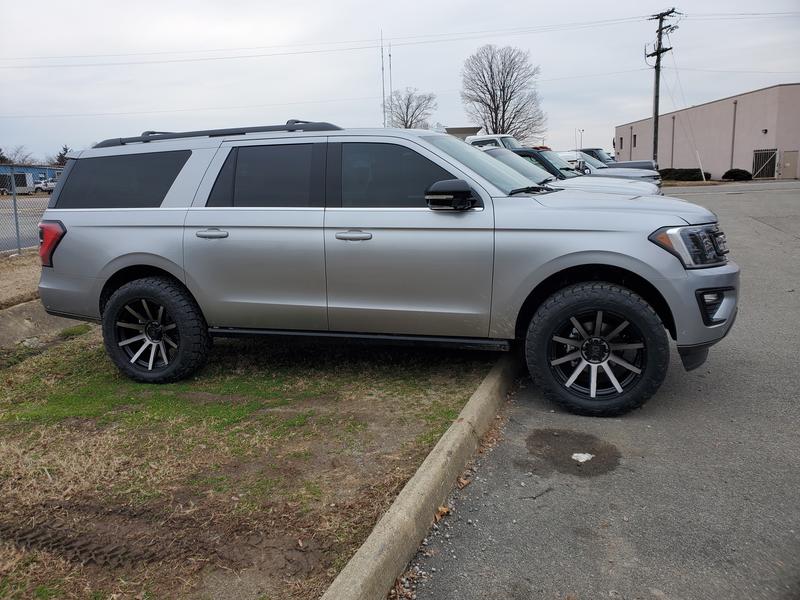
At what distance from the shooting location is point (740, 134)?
48.5 m

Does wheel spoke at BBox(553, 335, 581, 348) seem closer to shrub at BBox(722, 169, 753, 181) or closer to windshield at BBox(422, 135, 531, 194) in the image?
windshield at BBox(422, 135, 531, 194)

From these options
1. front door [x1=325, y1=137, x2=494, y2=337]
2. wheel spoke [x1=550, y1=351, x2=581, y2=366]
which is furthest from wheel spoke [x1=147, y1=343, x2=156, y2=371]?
wheel spoke [x1=550, y1=351, x2=581, y2=366]

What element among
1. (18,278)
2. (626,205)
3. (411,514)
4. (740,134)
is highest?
(740,134)

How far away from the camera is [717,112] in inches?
2024

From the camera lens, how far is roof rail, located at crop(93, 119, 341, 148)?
5.05 metres

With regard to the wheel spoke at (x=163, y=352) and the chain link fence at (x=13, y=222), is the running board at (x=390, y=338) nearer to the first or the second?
the wheel spoke at (x=163, y=352)

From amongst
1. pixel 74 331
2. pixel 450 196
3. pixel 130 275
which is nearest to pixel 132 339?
pixel 130 275

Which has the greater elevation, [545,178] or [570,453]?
[545,178]

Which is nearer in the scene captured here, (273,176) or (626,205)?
(626,205)

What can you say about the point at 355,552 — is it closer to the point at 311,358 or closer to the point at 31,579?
the point at 31,579

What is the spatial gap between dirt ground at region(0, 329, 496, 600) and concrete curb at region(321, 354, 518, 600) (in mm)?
173

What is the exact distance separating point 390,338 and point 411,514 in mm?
1959

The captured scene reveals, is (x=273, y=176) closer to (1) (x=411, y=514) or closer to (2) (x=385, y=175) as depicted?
(2) (x=385, y=175)

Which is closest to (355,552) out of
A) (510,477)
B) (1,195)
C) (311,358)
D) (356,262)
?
(510,477)
